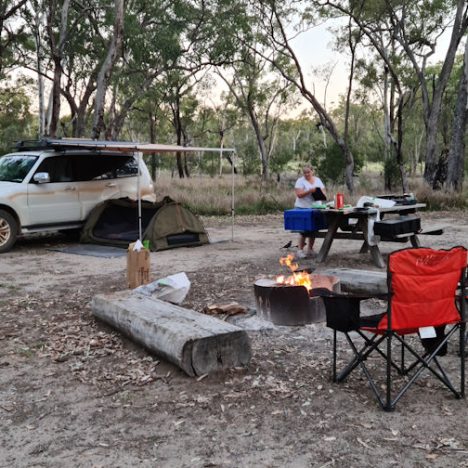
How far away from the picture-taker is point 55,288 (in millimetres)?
7387

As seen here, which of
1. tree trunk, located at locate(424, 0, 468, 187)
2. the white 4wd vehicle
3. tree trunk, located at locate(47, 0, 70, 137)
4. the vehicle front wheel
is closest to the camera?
the vehicle front wheel

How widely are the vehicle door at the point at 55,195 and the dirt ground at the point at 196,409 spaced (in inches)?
188

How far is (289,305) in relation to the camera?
5477 millimetres

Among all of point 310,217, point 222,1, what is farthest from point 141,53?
point 310,217

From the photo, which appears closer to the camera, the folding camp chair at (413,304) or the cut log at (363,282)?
the folding camp chair at (413,304)

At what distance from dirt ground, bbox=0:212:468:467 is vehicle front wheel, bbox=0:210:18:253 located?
4474mm

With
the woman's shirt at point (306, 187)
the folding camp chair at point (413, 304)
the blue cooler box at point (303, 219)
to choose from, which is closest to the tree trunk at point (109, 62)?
the woman's shirt at point (306, 187)

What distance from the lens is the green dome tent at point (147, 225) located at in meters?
10.5

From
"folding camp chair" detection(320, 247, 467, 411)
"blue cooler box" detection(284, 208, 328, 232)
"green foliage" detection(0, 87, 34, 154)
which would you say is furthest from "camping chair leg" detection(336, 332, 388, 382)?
"green foliage" detection(0, 87, 34, 154)

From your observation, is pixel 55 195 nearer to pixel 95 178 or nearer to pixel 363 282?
pixel 95 178

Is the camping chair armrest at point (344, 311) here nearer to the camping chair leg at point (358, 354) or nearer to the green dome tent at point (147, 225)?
the camping chair leg at point (358, 354)

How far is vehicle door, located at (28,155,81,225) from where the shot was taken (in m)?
10.6

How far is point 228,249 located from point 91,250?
2460 mm

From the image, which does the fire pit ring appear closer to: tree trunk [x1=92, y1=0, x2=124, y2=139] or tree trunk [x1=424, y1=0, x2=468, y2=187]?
tree trunk [x1=92, y1=0, x2=124, y2=139]
